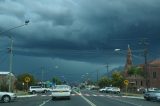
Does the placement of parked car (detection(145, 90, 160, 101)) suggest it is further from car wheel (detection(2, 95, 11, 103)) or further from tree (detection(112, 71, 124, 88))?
tree (detection(112, 71, 124, 88))

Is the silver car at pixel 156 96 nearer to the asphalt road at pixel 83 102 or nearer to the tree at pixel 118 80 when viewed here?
the asphalt road at pixel 83 102

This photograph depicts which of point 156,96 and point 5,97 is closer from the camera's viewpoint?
point 5,97

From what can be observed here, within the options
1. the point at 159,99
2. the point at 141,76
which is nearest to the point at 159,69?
the point at 141,76

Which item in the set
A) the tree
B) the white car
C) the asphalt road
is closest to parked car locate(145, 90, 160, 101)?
the asphalt road

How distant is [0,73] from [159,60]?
50.8 meters

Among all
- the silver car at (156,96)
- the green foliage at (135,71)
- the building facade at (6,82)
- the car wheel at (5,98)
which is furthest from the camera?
the green foliage at (135,71)

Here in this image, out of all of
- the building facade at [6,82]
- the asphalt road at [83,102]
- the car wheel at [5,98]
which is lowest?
the asphalt road at [83,102]

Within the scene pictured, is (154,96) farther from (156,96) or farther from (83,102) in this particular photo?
(83,102)

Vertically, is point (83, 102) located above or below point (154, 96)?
below

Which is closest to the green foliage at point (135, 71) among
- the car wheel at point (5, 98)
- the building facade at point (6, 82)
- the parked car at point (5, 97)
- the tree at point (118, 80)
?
the tree at point (118, 80)

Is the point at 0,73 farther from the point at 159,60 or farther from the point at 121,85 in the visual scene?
the point at 159,60

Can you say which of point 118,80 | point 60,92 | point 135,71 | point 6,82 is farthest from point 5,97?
point 118,80

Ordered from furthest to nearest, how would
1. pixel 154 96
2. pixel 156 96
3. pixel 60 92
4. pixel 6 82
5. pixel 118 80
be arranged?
pixel 118 80 → pixel 6 82 → pixel 154 96 → pixel 156 96 → pixel 60 92

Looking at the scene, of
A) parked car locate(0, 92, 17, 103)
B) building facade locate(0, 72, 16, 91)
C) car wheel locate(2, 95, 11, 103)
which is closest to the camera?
parked car locate(0, 92, 17, 103)
